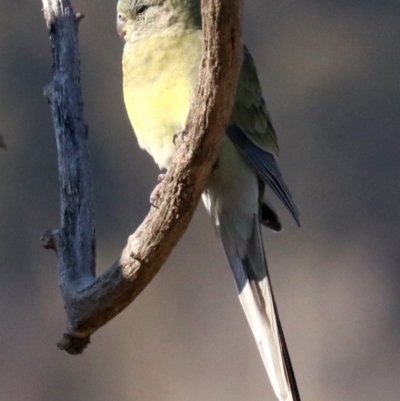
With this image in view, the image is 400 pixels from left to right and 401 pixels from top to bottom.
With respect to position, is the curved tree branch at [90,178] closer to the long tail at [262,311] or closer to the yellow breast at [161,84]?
the yellow breast at [161,84]

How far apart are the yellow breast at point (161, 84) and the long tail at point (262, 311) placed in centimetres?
34

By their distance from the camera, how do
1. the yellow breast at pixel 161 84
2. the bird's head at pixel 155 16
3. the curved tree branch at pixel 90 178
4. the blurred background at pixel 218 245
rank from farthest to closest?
the blurred background at pixel 218 245 → the bird's head at pixel 155 16 → the yellow breast at pixel 161 84 → the curved tree branch at pixel 90 178

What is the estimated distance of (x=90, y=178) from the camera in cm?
272

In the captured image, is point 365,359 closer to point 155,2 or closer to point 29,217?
point 29,217

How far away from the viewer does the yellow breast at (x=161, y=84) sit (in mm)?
2709

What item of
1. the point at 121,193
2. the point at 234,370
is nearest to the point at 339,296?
the point at 234,370

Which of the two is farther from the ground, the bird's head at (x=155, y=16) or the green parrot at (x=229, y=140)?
the bird's head at (x=155, y=16)

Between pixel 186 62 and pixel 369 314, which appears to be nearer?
pixel 186 62

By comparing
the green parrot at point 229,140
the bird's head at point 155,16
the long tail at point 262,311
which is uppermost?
the bird's head at point 155,16

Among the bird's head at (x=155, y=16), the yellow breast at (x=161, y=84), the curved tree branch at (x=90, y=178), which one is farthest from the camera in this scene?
the bird's head at (x=155, y=16)

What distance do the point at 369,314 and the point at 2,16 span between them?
202cm

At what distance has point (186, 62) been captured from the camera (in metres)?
2.73

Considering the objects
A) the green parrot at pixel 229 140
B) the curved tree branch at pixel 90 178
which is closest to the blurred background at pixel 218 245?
the green parrot at pixel 229 140

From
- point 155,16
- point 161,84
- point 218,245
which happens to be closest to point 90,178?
point 161,84
